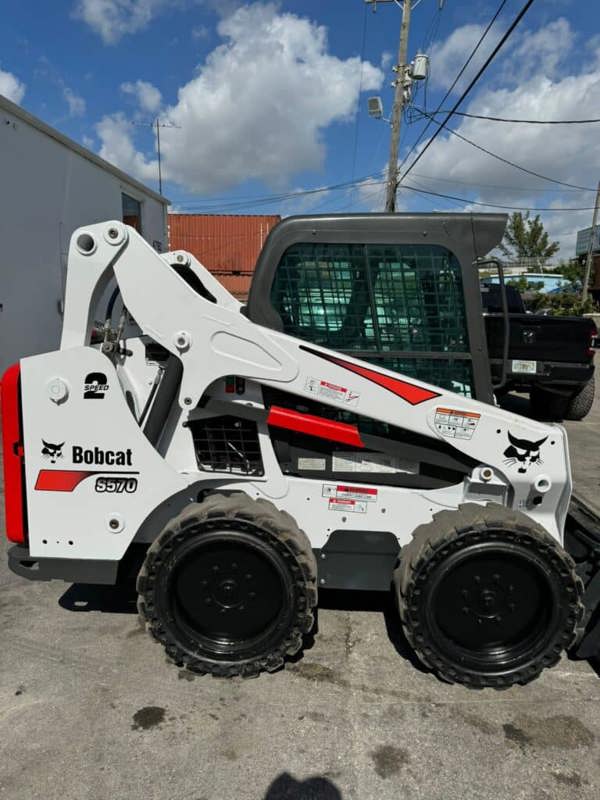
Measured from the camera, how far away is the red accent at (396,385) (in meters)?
2.51

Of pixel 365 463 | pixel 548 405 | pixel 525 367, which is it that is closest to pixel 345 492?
pixel 365 463

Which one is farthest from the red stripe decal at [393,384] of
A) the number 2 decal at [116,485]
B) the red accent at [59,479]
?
the red accent at [59,479]

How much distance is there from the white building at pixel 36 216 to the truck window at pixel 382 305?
699 centimetres

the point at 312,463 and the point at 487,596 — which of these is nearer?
the point at 487,596

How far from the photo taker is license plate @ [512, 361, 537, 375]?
235 inches

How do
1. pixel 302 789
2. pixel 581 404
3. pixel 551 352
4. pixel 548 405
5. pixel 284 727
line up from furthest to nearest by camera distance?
1. pixel 581 404
2. pixel 548 405
3. pixel 551 352
4. pixel 284 727
5. pixel 302 789

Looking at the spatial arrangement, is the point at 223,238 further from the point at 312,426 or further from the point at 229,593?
the point at 229,593

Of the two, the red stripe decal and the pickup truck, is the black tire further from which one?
the red stripe decal

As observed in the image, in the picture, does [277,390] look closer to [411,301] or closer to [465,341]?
[411,301]

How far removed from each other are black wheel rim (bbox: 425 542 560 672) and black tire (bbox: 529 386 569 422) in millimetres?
5684

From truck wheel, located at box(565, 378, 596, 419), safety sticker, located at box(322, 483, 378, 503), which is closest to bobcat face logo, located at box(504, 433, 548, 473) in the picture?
safety sticker, located at box(322, 483, 378, 503)

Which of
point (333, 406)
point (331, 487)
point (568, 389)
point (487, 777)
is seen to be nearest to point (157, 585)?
point (331, 487)

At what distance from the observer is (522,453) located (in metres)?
2.57

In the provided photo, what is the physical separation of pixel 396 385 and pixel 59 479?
171 centimetres
